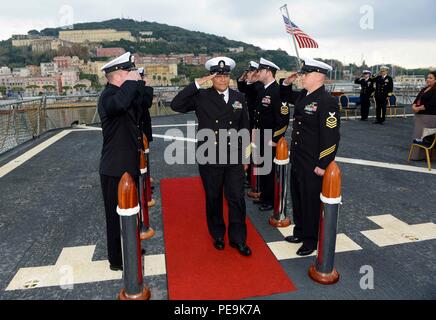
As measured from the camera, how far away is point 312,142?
11.0 feet

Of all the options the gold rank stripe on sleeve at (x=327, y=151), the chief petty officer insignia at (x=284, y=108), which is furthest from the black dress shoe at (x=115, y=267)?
the chief petty officer insignia at (x=284, y=108)

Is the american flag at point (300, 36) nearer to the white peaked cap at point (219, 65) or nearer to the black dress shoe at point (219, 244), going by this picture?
the white peaked cap at point (219, 65)

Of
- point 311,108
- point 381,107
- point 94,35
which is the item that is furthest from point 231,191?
point 94,35

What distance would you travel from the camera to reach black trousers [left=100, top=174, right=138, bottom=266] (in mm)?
2977

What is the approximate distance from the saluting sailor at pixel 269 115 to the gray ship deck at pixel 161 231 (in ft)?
1.17

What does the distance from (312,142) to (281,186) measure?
845 millimetres

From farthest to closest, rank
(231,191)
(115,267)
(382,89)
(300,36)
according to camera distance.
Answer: (382,89)
(300,36)
(231,191)
(115,267)

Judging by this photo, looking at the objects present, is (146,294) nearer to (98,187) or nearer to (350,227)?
(350,227)

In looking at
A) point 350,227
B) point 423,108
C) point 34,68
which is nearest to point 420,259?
point 350,227

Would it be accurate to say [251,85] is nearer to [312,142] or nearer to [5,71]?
[312,142]

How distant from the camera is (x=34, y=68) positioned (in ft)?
436

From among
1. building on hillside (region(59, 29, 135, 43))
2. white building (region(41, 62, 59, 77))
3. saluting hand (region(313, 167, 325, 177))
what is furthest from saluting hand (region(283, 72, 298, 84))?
building on hillside (region(59, 29, 135, 43))

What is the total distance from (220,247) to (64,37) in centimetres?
20386

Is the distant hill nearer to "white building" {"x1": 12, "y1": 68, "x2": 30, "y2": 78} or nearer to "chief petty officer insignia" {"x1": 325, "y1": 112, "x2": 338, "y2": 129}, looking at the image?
"white building" {"x1": 12, "y1": 68, "x2": 30, "y2": 78}
